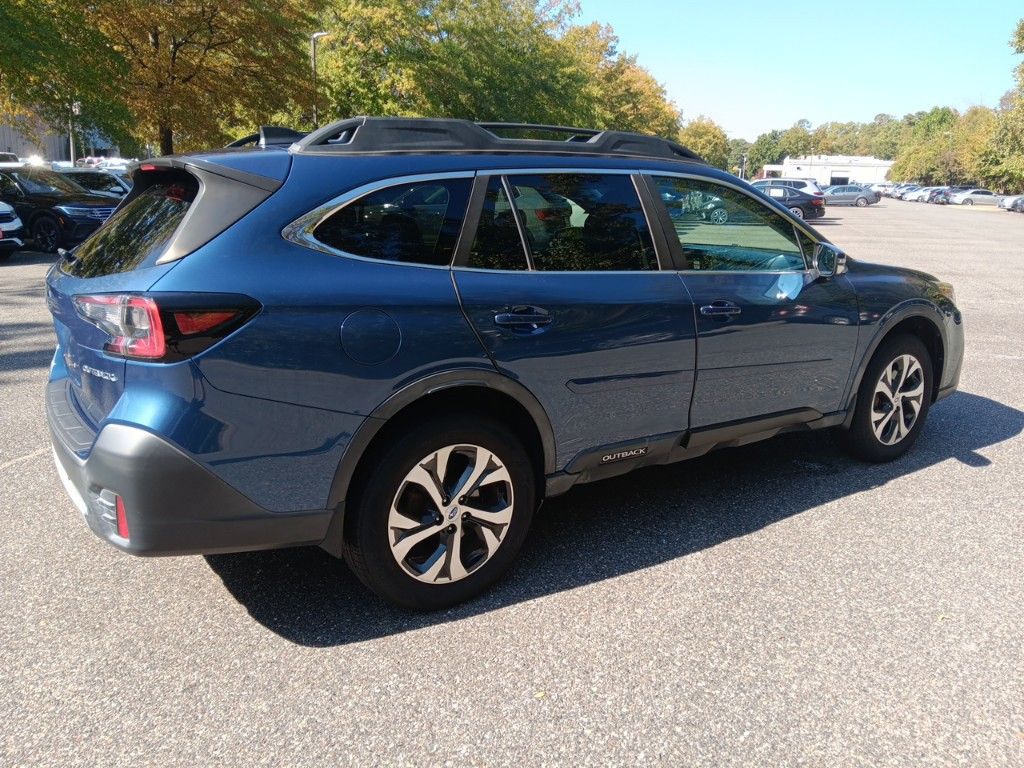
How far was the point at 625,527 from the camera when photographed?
390cm

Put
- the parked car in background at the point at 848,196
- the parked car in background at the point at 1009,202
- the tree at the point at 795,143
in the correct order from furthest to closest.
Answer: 1. the tree at the point at 795,143
2. the parked car in background at the point at 1009,202
3. the parked car in background at the point at 848,196

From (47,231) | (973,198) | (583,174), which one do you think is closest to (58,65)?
(47,231)

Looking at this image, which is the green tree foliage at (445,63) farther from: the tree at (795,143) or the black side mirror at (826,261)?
the tree at (795,143)

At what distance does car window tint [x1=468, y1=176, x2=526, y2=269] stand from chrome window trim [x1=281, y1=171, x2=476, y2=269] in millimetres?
155

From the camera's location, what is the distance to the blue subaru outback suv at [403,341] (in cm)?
255

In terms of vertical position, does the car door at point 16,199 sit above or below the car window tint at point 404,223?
below

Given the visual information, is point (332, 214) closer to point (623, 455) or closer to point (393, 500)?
point (393, 500)

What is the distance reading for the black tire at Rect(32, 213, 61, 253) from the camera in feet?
51.9

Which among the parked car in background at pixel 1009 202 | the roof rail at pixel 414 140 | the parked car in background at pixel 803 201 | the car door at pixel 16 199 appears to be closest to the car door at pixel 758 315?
the roof rail at pixel 414 140

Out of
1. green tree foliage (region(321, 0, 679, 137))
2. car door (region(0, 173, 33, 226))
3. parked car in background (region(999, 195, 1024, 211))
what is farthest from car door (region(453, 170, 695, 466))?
parked car in background (region(999, 195, 1024, 211))

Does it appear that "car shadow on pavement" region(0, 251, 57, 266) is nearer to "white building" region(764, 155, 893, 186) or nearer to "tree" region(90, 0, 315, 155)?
"tree" region(90, 0, 315, 155)

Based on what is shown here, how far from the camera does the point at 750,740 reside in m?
2.42

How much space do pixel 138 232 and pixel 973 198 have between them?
3258 inches

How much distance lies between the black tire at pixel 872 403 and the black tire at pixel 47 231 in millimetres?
15745
